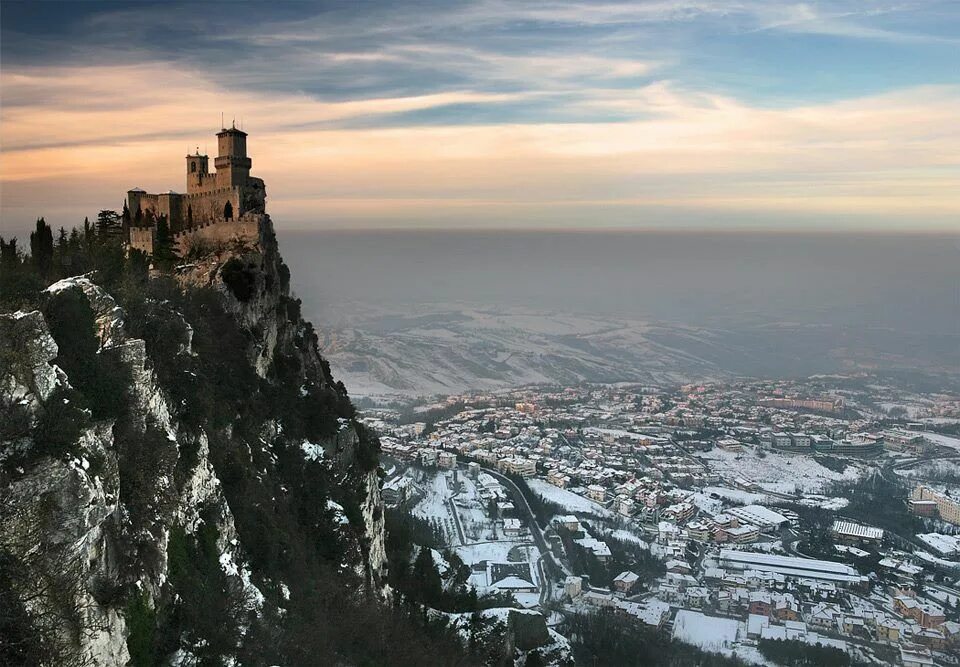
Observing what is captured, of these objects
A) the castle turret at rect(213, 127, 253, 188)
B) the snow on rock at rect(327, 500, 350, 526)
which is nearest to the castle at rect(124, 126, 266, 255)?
the castle turret at rect(213, 127, 253, 188)

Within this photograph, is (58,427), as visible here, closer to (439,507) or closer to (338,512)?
(338,512)

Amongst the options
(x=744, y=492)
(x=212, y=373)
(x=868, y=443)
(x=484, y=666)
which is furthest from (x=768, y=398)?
(x=212, y=373)

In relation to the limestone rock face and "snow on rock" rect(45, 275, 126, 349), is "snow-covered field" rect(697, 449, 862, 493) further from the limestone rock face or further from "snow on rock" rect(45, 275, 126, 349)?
the limestone rock face

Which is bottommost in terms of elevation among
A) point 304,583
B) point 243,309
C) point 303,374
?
point 304,583

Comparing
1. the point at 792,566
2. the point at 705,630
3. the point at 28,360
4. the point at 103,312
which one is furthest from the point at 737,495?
the point at 28,360

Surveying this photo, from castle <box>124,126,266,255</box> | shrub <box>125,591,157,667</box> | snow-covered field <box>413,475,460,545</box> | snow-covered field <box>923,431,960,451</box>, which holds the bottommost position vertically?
snow-covered field <box>923,431,960,451</box>

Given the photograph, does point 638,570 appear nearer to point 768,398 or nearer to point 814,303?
point 768,398
